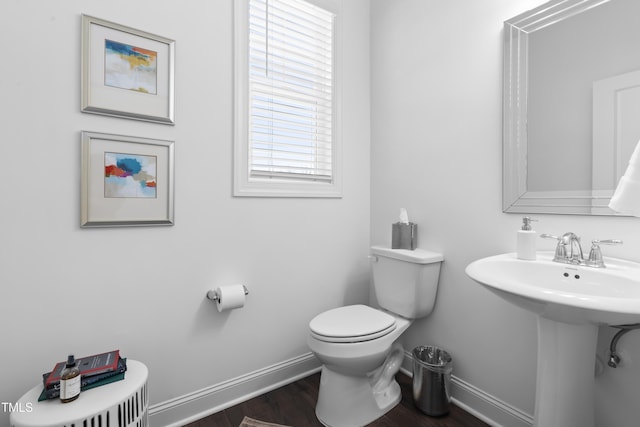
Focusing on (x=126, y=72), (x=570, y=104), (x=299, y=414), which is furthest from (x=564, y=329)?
(x=126, y=72)

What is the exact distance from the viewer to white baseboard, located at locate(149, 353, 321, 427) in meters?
1.46

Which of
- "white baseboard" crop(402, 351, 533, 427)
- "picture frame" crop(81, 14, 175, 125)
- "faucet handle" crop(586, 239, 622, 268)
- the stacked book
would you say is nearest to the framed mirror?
"faucet handle" crop(586, 239, 622, 268)

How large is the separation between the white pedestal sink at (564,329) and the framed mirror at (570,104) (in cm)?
28

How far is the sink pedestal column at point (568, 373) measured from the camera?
1.03 m

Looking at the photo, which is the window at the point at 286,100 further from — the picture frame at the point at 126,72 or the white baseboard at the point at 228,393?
the white baseboard at the point at 228,393

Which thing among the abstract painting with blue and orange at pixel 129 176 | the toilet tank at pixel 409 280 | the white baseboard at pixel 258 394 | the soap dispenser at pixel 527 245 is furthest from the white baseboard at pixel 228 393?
the soap dispenser at pixel 527 245

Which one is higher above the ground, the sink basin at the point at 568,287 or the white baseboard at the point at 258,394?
the sink basin at the point at 568,287

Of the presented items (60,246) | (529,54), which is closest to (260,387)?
(60,246)

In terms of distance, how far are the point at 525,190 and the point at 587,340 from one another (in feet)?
2.01

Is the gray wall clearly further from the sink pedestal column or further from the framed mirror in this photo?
the sink pedestal column

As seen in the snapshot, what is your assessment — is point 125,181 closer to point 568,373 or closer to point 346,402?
point 346,402

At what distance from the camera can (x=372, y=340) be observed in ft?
4.69

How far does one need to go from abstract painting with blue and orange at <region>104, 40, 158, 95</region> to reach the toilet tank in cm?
146

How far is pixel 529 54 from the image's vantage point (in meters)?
1.34
